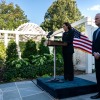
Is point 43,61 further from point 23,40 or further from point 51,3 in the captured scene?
point 51,3

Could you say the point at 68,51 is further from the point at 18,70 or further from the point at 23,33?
the point at 23,33

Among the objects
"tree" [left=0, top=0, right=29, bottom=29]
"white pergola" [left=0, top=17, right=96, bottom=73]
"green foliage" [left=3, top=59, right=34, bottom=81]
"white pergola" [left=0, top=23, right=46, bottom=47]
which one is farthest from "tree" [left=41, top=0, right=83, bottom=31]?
"green foliage" [left=3, top=59, right=34, bottom=81]

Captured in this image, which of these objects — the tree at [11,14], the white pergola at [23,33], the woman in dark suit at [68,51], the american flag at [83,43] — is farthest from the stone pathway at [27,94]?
the tree at [11,14]

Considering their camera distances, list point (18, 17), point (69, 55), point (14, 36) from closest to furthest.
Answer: point (69, 55) < point (14, 36) < point (18, 17)

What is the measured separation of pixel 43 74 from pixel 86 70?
5.21 feet

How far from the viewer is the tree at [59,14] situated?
24797 millimetres

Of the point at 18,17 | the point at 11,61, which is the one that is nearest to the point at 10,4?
the point at 18,17

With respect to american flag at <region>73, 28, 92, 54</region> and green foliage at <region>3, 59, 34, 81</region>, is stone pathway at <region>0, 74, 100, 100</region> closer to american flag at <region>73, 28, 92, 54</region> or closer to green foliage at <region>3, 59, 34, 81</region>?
green foliage at <region>3, 59, 34, 81</region>

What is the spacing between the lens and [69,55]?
524 centimetres

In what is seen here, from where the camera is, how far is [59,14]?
2522 cm

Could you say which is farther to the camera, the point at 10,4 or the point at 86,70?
the point at 10,4

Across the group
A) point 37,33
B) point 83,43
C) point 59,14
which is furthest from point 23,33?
point 59,14

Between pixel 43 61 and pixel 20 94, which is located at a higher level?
pixel 43 61

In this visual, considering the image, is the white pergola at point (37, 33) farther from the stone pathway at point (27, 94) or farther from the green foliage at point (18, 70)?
the stone pathway at point (27, 94)
